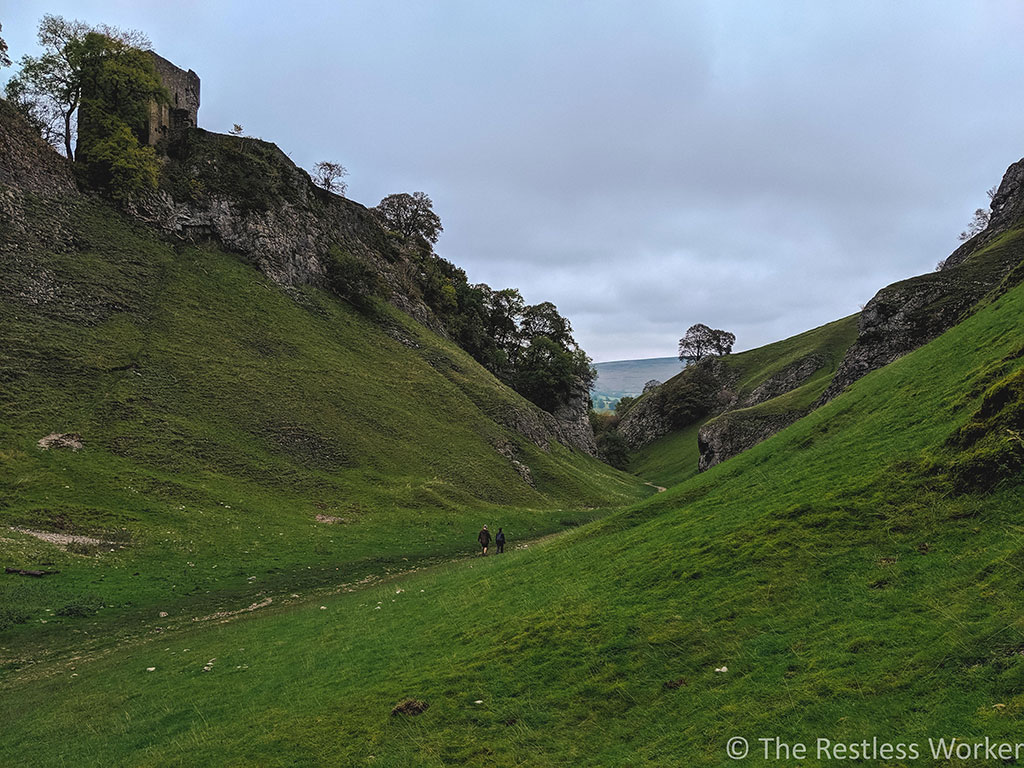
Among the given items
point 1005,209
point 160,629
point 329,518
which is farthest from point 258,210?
point 1005,209

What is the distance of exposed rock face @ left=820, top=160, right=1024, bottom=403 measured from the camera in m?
41.8

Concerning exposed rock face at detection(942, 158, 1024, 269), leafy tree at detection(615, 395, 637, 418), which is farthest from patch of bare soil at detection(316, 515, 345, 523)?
leafy tree at detection(615, 395, 637, 418)

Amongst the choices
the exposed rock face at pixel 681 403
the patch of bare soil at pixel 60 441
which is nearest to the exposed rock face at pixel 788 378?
the exposed rock face at pixel 681 403

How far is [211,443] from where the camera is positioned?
46.7m

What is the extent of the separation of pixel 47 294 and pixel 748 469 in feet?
206

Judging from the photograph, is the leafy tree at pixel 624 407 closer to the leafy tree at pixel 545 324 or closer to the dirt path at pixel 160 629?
the leafy tree at pixel 545 324

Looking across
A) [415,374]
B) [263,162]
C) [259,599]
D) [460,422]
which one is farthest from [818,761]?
[263,162]

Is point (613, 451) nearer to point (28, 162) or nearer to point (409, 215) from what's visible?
point (409, 215)

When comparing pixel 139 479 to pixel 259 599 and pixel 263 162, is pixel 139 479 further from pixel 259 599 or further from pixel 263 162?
pixel 263 162

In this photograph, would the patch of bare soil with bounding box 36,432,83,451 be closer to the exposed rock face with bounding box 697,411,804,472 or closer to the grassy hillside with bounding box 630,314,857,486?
the exposed rock face with bounding box 697,411,804,472

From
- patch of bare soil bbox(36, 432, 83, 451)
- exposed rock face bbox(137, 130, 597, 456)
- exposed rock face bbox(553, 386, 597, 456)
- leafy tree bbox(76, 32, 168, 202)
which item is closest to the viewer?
patch of bare soil bbox(36, 432, 83, 451)

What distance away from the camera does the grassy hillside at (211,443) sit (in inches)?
1198

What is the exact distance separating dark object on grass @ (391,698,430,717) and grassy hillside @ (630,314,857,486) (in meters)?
91.2

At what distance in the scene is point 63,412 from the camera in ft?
140
